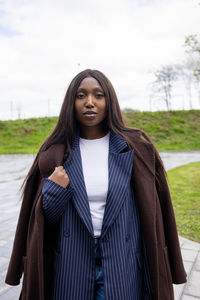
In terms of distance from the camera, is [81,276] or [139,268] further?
[139,268]

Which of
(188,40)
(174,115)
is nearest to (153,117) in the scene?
(174,115)

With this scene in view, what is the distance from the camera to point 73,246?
1.73 meters

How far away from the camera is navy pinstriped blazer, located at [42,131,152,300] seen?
1692mm

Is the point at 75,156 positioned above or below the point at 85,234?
above

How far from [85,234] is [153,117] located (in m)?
23.8

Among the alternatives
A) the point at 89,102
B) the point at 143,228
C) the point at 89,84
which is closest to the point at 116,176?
the point at 143,228

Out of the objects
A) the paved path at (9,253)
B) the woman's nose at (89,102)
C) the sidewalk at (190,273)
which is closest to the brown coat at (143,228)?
the woman's nose at (89,102)

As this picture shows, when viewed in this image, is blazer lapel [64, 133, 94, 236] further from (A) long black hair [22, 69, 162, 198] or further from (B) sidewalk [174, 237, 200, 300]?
(B) sidewalk [174, 237, 200, 300]

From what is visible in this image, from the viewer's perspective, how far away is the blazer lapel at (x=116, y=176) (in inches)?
67.2

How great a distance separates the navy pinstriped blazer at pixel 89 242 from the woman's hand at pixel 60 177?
0.03 metres

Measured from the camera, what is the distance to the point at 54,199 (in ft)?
5.55

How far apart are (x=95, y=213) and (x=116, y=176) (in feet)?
0.83

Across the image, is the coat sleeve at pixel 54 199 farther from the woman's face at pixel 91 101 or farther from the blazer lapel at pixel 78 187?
the woman's face at pixel 91 101

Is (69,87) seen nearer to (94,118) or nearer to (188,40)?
(94,118)
